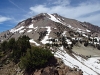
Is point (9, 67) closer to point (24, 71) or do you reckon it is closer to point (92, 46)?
point (24, 71)

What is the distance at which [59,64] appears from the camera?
33.3 metres

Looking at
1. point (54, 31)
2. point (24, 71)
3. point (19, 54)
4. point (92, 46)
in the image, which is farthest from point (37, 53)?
point (54, 31)

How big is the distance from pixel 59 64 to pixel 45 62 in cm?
356

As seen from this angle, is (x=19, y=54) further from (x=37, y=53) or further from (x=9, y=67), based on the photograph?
(x=37, y=53)

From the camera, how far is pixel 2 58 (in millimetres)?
43094

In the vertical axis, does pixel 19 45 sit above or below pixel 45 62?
above

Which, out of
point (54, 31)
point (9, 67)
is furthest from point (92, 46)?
point (9, 67)

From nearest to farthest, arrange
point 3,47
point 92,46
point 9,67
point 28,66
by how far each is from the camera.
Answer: point 28,66 → point 9,67 → point 3,47 → point 92,46

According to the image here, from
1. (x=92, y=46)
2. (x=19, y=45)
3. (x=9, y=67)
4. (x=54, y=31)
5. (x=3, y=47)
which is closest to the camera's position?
(x=9, y=67)

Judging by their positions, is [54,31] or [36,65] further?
[54,31]

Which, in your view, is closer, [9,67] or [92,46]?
[9,67]

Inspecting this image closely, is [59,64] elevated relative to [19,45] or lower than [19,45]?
lower

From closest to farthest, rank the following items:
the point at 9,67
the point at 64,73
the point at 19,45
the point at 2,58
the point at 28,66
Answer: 1. the point at 64,73
2. the point at 28,66
3. the point at 9,67
4. the point at 19,45
5. the point at 2,58

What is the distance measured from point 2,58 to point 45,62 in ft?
55.6
